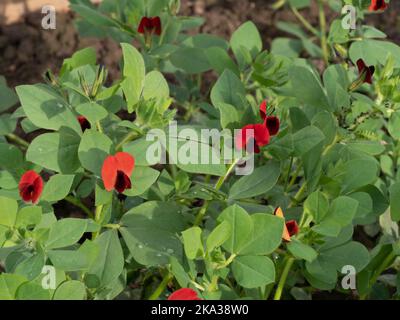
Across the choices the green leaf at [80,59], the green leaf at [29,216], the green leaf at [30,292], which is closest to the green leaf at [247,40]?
the green leaf at [80,59]

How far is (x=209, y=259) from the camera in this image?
1.38m

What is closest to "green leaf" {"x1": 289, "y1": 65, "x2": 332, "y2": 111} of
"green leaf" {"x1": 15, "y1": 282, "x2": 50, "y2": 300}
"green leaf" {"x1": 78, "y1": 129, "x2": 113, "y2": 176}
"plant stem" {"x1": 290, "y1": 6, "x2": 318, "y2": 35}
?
"green leaf" {"x1": 78, "y1": 129, "x2": 113, "y2": 176}

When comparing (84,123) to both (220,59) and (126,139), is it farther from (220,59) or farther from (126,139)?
(220,59)

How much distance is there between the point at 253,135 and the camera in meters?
1.45

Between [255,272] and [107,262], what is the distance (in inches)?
11.8

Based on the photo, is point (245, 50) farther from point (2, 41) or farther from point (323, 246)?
point (2, 41)

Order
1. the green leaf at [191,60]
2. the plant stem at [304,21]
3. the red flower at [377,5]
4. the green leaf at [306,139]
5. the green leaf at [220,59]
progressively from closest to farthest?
the green leaf at [306,139] < the red flower at [377,5] < the green leaf at [220,59] < the green leaf at [191,60] < the plant stem at [304,21]

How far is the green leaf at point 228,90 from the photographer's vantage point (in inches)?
62.0

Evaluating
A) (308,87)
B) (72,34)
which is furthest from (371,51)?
(72,34)

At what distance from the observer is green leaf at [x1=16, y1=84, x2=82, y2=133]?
144 centimetres

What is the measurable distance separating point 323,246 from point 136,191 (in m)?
0.41

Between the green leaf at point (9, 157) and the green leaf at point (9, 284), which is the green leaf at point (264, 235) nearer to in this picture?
the green leaf at point (9, 284)

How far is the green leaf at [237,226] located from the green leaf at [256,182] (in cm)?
17

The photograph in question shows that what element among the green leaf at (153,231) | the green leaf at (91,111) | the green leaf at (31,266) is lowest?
the green leaf at (153,231)
